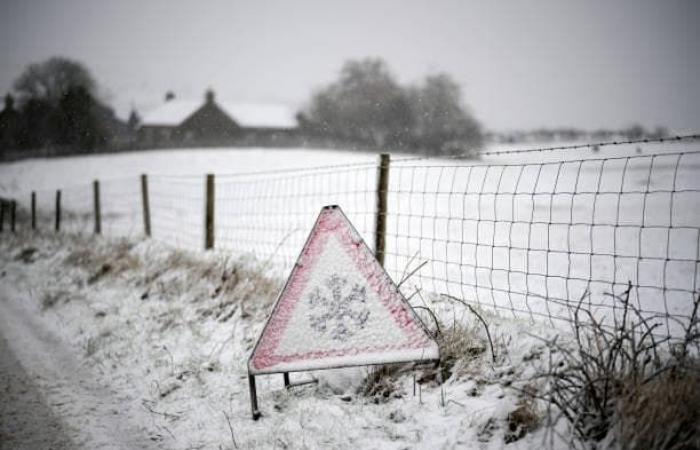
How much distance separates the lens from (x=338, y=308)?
2365mm

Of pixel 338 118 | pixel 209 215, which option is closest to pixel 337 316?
pixel 209 215

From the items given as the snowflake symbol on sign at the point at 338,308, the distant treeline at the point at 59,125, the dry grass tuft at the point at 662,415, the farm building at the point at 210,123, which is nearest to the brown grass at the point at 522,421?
the dry grass tuft at the point at 662,415

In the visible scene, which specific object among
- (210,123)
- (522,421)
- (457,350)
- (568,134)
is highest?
(210,123)

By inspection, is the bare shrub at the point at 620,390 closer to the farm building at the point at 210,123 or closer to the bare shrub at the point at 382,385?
the bare shrub at the point at 382,385

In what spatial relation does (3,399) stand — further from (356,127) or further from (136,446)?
(356,127)

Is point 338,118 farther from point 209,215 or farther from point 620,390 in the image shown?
point 620,390

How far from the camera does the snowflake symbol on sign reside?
234 cm

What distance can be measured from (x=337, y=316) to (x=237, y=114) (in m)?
51.4

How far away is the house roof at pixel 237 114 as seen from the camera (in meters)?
47.8

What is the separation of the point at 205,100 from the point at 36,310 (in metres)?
48.3

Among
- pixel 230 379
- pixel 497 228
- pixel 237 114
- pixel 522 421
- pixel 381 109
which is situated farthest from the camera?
pixel 237 114

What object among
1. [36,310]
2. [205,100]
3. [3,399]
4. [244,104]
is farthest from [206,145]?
[3,399]

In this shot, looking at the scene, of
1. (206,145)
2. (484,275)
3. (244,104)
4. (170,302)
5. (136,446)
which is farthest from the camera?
(244,104)

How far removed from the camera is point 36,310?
524 centimetres
